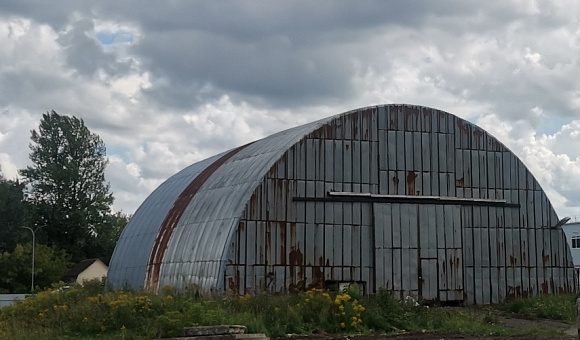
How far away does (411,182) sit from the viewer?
97.3ft

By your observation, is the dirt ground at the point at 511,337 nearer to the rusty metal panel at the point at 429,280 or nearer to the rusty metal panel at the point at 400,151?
the rusty metal panel at the point at 429,280

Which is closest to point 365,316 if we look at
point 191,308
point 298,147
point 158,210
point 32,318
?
point 191,308

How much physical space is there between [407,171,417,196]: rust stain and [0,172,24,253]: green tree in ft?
183

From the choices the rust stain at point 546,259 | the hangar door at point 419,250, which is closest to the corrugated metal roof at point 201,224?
the hangar door at point 419,250

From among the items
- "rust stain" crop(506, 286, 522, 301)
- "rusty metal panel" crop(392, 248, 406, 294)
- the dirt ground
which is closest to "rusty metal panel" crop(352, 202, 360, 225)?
"rusty metal panel" crop(392, 248, 406, 294)

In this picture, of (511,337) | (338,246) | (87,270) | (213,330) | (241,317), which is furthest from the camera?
(87,270)

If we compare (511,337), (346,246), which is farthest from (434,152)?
(511,337)

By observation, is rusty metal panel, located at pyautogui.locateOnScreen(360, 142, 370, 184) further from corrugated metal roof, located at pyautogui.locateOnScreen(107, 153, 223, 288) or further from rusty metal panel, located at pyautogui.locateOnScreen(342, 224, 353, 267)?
corrugated metal roof, located at pyautogui.locateOnScreen(107, 153, 223, 288)

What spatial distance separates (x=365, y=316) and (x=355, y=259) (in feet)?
18.6

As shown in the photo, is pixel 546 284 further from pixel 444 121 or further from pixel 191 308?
pixel 191 308

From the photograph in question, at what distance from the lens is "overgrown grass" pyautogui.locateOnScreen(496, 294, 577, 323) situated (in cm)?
2702

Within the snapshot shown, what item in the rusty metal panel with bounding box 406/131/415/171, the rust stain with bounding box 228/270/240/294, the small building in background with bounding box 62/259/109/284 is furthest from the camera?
the small building in background with bounding box 62/259/109/284

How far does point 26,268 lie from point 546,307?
51227 millimetres

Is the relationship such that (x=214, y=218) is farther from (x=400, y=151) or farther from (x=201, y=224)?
(x=400, y=151)
